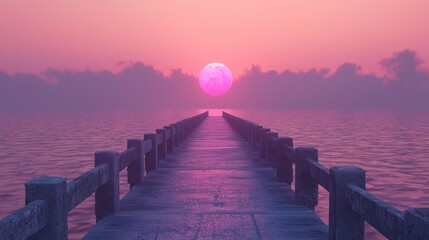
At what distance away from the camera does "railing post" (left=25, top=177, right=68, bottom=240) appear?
4793mm

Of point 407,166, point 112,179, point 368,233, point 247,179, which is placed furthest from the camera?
point 407,166

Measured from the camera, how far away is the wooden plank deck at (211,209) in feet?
22.2

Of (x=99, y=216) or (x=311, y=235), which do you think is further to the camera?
(x=99, y=216)

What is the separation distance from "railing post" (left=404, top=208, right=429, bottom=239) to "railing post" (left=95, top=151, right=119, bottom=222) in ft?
15.5

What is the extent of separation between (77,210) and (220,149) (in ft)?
17.7

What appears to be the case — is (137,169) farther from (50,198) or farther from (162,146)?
(50,198)

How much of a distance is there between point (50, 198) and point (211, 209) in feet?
12.1

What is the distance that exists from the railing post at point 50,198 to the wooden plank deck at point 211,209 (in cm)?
163

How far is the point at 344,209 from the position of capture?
5680 mm

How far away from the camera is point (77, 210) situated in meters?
18.3

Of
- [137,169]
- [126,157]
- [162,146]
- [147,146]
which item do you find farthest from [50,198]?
[162,146]

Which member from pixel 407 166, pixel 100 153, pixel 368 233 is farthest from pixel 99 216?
pixel 407 166

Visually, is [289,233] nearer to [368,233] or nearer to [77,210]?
Result: [368,233]

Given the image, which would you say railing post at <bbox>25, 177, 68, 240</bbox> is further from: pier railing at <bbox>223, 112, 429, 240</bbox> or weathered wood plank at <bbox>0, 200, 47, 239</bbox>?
pier railing at <bbox>223, 112, 429, 240</bbox>
